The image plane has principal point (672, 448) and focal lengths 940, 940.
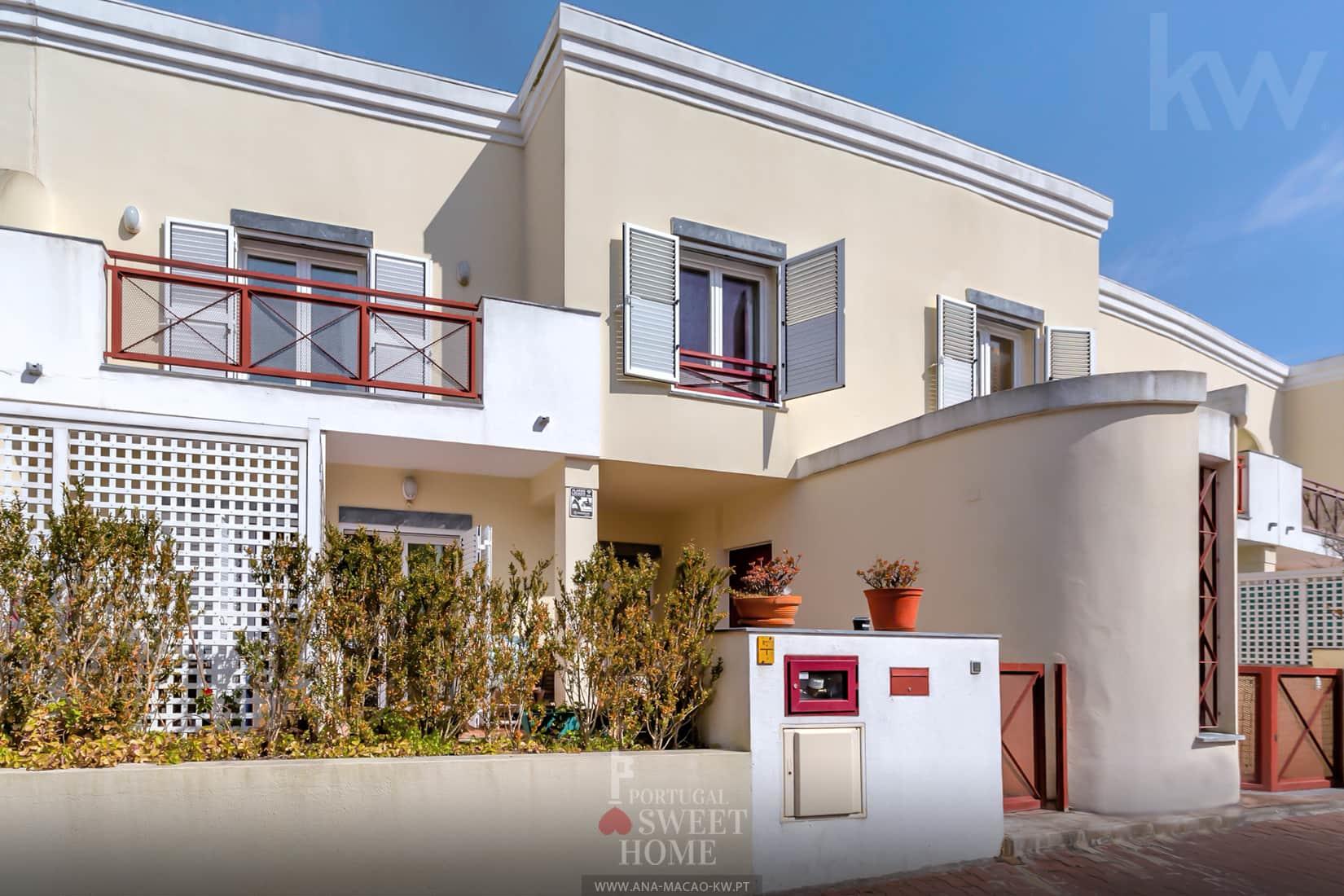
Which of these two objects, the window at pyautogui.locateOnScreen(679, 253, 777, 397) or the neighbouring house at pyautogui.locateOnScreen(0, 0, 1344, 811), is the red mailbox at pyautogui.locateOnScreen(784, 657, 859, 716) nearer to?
the neighbouring house at pyautogui.locateOnScreen(0, 0, 1344, 811)

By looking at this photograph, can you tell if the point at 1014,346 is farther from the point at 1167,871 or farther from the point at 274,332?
the point at 274,332

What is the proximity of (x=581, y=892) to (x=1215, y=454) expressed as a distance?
634cm

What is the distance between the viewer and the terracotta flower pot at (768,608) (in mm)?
7441

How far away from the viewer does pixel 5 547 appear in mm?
5133

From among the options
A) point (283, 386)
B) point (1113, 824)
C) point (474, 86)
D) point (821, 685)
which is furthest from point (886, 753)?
point (474, 86)

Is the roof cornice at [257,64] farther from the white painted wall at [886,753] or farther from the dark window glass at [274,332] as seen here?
the white painted wall at [886,753]

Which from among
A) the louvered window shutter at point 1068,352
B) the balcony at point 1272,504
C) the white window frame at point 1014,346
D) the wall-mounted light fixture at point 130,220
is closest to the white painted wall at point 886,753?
the white window frame at point 1014,346

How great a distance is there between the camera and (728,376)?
34.0 feet

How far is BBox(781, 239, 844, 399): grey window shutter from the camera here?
9906 millimetres

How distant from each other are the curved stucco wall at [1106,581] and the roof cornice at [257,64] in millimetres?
6580

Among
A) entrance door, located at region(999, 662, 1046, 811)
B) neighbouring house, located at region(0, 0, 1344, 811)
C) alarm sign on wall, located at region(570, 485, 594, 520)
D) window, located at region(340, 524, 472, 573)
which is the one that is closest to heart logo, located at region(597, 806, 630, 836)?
neighbouring house, located at region(0, 0, 1344, 811)

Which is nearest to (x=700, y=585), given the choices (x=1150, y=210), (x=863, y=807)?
(x=863, y=807)

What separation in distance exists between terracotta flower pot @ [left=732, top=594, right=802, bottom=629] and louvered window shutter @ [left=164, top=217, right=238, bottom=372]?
4.99 m

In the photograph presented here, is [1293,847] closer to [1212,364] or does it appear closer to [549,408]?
[549,408]
